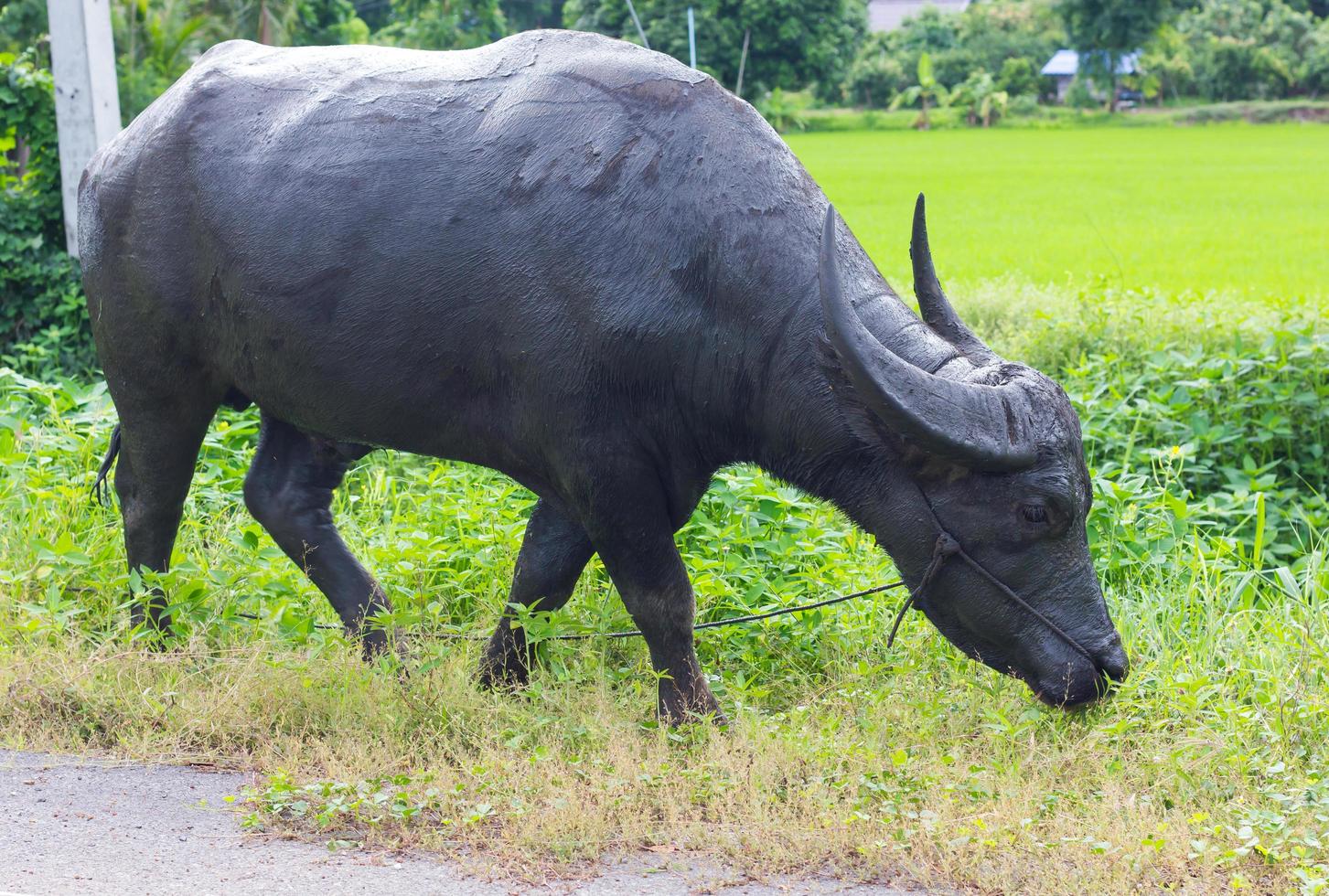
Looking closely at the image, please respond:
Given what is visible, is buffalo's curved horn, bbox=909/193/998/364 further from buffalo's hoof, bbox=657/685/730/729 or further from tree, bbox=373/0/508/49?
tree, bbox=373/0/508/49

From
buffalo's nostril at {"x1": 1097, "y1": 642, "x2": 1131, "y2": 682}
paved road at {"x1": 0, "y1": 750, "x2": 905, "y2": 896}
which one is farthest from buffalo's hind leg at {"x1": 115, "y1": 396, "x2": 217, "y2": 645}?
buffalo's nostril at {"x1": 1097, "y1": 642, "x2": 1131, "y2": 682}

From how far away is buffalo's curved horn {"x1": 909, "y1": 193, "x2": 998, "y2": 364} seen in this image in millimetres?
3609

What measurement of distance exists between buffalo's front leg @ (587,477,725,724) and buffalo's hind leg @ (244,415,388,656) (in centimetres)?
94

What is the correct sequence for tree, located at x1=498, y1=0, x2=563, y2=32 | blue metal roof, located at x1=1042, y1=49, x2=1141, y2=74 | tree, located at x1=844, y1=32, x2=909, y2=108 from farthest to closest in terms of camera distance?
1. blue metal roof, located at x1=1042, y1=49, x2=1141, y2=74
2. tree, located at x1=844, y1=32, x2=909, y2=108
3. tree, located at x1=498, y1=0, x2=563, y2=32

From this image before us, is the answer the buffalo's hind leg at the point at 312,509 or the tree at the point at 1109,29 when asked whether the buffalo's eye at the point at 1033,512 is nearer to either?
the buffalo's hind leg at the point at 312,509

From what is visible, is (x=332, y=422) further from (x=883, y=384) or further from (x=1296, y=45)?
(x=1296, y=45)

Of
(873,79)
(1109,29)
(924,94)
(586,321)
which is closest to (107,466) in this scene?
(586,321)

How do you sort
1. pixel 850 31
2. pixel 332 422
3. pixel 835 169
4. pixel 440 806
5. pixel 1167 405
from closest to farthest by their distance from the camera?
pixel 440 806 → pixel 332 422 → pixel 1167 405 → pixel 835 169 → pixel 850 31

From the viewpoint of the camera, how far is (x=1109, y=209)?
16.7 m

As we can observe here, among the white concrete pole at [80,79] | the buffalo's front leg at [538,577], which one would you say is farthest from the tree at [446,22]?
the buffalo's front leg at [538,577]

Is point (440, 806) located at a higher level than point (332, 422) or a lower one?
lower

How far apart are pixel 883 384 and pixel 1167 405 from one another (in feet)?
12.1

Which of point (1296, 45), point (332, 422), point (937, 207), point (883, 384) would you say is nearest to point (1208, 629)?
point (883, 384)

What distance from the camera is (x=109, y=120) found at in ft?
24.8
